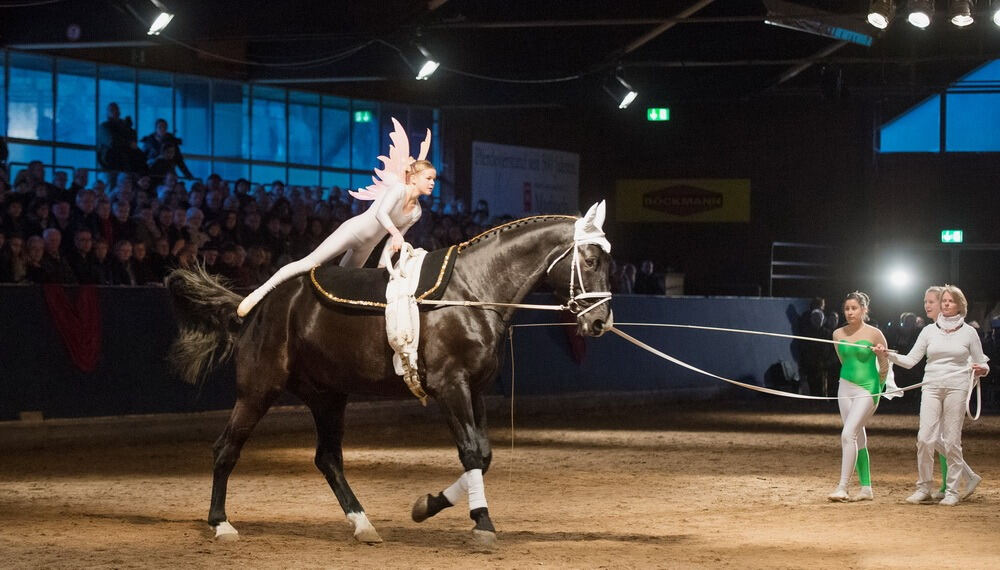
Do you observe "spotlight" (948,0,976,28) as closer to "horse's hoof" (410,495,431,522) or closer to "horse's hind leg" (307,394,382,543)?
"horse's hind leg" (307,394,382,543)

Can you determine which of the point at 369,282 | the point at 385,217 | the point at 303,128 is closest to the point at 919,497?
the point at 369,282

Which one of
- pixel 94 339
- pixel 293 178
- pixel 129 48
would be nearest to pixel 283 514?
pixel 94 339

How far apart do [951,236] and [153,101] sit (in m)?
20.8

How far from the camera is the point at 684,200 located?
120 ft

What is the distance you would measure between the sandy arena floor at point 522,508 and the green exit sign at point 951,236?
697 inches

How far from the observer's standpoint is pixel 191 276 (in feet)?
35.1

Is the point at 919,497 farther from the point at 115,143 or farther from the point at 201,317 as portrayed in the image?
the point at 115,143

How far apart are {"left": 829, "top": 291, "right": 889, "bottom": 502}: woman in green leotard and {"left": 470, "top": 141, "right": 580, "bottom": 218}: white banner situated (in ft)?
62.4

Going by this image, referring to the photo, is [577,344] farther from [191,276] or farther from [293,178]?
[191,276]

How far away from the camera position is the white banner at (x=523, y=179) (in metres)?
31.0

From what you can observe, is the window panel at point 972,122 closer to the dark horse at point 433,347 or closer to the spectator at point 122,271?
the spectator at point 122,271

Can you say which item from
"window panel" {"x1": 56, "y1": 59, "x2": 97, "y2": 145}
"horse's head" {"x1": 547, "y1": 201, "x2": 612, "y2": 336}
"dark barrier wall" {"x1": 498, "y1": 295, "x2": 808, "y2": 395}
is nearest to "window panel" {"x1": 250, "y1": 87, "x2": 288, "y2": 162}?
"window panel" {"x1": 56, "y1": 59, "x2": 97, "y2": 145}

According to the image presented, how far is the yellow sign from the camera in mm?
36344

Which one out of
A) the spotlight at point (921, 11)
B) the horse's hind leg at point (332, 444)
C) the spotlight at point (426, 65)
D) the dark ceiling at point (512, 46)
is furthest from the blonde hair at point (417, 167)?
the spotlight at point (426, 65)
